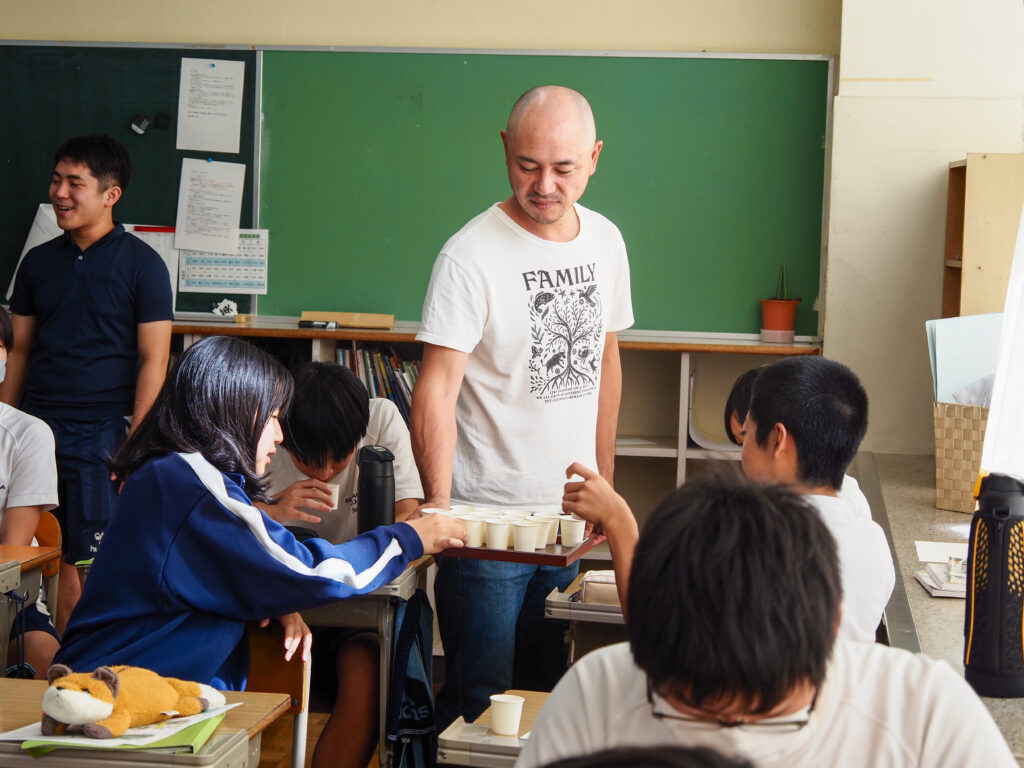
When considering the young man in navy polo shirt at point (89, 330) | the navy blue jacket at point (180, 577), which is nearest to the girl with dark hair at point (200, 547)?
the navy blue jacket at point (180, 577)

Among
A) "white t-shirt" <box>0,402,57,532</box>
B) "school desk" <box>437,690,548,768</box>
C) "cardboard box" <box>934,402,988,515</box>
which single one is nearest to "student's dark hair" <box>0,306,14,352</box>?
"white t-shirt" <box>0,402,57,532</box>

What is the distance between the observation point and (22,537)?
2.82 meters

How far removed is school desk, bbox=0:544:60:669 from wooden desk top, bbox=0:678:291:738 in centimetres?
65

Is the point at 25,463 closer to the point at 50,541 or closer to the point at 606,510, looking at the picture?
the point at 50,541

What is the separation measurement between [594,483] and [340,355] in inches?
95.1

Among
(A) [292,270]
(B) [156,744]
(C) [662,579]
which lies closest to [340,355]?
(A) [292,270]

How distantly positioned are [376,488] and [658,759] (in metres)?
1.86

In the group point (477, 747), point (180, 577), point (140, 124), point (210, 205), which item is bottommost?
point (477, 747)

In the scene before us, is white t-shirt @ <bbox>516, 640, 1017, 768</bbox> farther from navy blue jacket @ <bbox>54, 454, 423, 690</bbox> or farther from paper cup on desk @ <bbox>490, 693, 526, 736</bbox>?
navy blue jacket @ <bbox>54, 454, 423, 690</bbox>

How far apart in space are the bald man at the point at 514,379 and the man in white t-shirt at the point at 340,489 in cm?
20

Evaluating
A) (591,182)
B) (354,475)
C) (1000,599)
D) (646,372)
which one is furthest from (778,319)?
(1000,599)

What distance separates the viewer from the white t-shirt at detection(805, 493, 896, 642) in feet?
5.00

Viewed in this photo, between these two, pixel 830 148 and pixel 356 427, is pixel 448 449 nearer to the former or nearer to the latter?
pixel 356 427

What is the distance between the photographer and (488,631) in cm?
228
